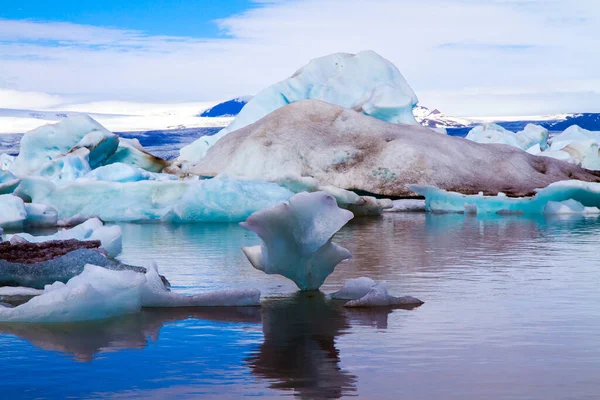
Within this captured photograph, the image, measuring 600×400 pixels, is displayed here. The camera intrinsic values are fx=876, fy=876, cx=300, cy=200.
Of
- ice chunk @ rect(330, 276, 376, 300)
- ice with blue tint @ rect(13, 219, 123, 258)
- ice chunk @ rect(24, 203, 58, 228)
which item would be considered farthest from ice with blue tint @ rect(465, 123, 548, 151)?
ice chunk @ rect(330, 276, 376, 300)

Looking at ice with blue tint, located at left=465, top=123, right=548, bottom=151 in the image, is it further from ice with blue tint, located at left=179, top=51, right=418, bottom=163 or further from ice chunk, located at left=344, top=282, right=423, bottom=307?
ice chunk, located at left=344, top=282, right=423, bottom=307

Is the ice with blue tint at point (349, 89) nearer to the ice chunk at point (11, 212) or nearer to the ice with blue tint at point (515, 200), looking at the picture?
the ice with blue tint at point (515, 200)

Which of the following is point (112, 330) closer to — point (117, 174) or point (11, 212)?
point (11, 212)

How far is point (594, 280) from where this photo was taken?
596cm

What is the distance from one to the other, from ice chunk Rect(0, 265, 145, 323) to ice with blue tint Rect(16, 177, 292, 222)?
883 centimetres

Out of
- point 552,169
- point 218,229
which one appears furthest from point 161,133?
point 218,229

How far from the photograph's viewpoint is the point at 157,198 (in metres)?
14.7

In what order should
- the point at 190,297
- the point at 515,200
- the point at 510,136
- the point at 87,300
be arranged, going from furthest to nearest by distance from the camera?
the point at 510,136
the point at 515,200
the point at 190,297
the point at 87,300

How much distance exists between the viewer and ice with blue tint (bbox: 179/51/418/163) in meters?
22.0

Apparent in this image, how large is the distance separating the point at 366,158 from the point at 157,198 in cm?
532

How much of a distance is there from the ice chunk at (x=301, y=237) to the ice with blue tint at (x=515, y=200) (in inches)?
434

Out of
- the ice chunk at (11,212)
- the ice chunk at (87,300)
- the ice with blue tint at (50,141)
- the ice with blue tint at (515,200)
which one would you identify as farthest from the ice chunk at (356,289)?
the ice with blue tint at (50,141)

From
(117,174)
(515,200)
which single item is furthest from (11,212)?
(515,200)

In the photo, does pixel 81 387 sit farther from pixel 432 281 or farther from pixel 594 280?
pixel 594 280
